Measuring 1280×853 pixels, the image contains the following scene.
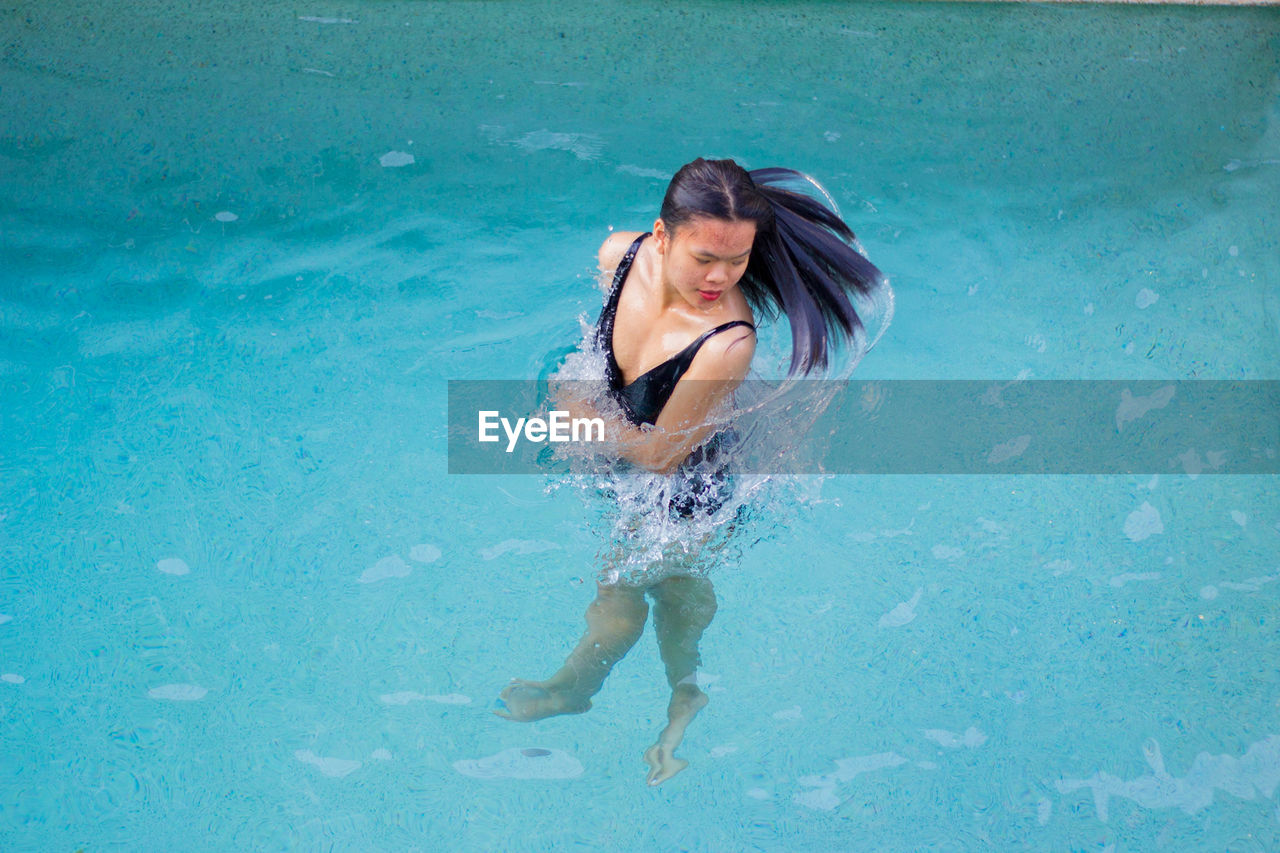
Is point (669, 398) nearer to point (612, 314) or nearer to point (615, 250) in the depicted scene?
point (612, 314)

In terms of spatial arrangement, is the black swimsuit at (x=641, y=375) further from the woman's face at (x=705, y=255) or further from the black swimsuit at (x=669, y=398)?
the woman's face at (x=705, y=255)

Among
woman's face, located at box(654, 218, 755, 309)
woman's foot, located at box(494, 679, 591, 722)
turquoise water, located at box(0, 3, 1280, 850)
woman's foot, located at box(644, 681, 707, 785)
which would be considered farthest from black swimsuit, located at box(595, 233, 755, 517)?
woman's foot, located at box(494, 679, 591, 722)

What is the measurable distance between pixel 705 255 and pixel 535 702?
66.1 inches

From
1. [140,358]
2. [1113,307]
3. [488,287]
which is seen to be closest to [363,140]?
[488,287]

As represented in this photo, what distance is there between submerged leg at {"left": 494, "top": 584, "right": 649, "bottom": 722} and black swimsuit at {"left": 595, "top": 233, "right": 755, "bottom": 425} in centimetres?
62

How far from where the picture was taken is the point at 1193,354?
4.00m

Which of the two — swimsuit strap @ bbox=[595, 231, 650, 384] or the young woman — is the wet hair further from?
swimsuit strap @ bbox=[595, 231, 650, 384]

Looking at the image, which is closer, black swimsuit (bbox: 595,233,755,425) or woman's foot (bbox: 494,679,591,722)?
black swimsuit (bbox: 595,233,755,425)

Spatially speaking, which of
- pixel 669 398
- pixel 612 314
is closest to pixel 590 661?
pixel 669 398

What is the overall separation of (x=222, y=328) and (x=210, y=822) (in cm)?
193

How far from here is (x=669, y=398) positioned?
238 cm

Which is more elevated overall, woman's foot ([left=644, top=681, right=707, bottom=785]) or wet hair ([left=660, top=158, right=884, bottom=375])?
wet hair ([left=660, top=158, right=884, bottom=375])

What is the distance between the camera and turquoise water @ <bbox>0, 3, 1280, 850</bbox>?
2.98 meters

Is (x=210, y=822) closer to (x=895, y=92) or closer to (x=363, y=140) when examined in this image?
(x=363, y=140)
